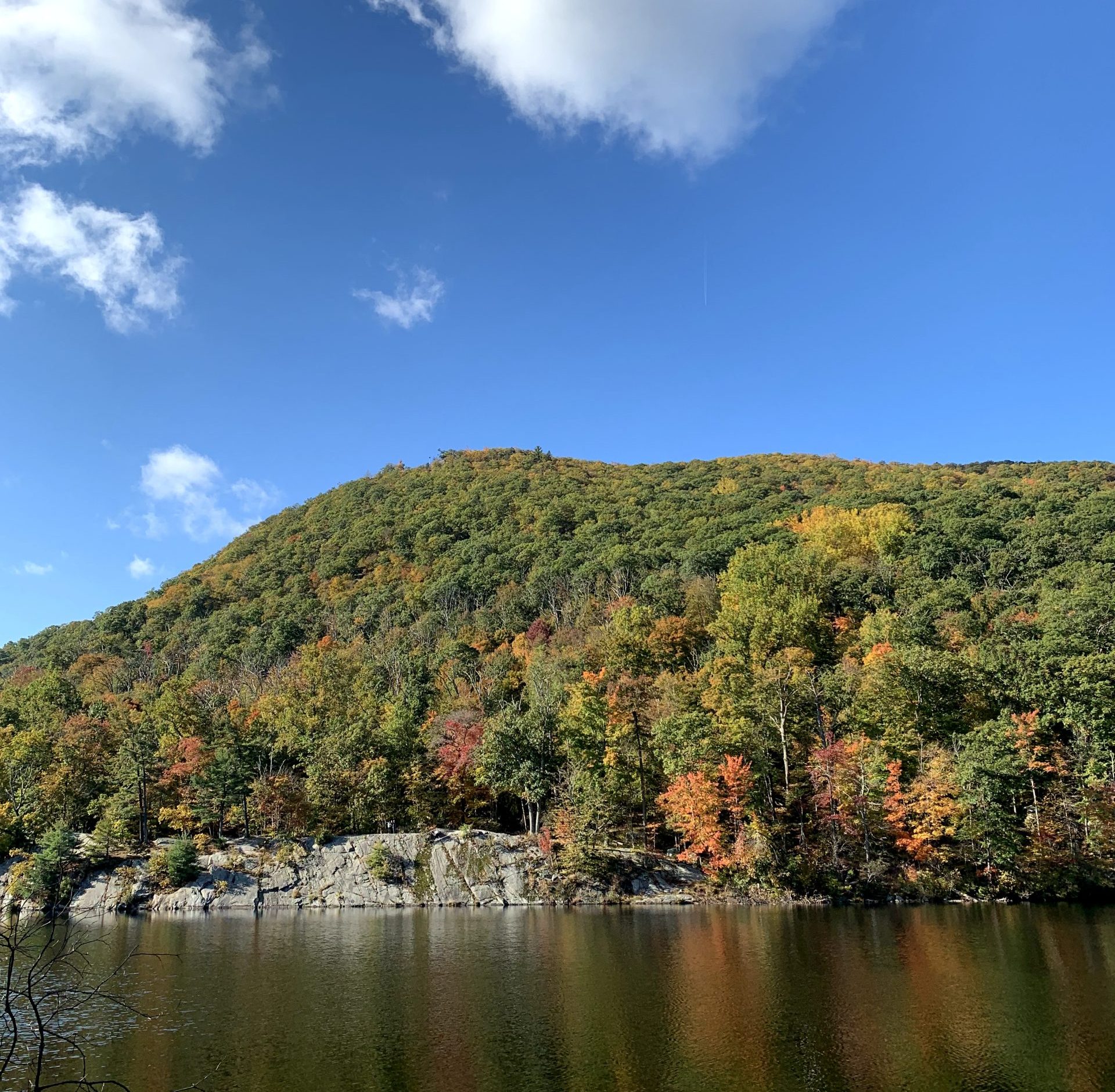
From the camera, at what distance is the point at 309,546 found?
13938cm

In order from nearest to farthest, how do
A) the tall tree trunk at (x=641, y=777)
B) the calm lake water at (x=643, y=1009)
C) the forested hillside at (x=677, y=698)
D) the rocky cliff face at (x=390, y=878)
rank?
the calm lake water at (x=643, y=1009)
the forested hillside at (x=677, y=698)
the rocky cliff face at (x=390, y=878)
the tall tree trunk at (x=641, y=777)

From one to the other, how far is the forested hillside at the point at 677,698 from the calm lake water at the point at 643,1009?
34.6ft

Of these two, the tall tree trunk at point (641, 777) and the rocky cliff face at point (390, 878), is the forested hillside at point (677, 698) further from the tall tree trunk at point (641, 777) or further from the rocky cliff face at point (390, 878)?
the rocky cliff face at point (390, 878)

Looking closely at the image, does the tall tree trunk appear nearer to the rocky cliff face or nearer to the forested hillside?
the forested hillside

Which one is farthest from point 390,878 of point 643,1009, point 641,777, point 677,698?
point 643,1009

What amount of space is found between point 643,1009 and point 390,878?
37.7 meters

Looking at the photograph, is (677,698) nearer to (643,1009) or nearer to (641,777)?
(641,777)

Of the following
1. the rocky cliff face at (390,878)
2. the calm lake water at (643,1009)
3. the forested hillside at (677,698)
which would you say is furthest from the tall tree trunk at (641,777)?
the calm lake water at (643,1009)

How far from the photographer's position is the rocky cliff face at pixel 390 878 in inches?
2188

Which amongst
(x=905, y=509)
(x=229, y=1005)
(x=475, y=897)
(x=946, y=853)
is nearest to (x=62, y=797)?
(x=475, y=897)

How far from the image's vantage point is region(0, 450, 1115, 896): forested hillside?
51969 mm

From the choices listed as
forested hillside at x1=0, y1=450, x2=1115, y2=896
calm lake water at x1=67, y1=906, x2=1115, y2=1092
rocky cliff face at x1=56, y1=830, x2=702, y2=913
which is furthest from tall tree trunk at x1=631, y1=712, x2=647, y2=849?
calm lake water at x1=67, y1=906, x2=1115, y2=1092

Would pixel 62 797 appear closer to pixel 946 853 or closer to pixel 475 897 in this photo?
pixel 475 897

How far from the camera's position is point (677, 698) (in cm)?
6462
